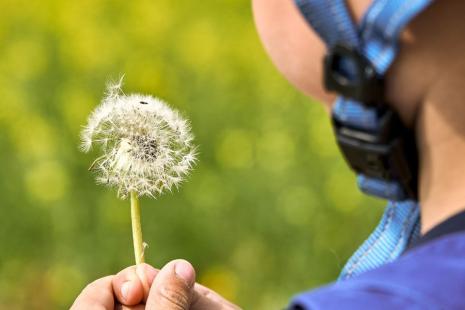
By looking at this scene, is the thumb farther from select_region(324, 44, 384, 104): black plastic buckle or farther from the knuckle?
select_region(324, 44, 384, 104): black plastic buckle

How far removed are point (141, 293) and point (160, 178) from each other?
146 mm

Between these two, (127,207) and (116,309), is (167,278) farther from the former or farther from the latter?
(127,207)

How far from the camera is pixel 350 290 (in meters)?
0.76

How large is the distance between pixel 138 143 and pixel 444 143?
0.44 metres

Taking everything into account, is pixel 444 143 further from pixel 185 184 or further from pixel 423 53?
pixel 185 184

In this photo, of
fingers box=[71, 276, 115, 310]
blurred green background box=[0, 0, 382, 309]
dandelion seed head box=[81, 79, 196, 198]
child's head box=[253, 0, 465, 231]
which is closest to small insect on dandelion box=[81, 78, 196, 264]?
dandelion seed head box=[81, 79, 196, 198]

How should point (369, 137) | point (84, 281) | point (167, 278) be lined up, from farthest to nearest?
point (84, 281) < point (167, 278) < point (369, 137)

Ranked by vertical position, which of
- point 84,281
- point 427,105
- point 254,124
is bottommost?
point 84,281

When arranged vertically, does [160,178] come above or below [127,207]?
above

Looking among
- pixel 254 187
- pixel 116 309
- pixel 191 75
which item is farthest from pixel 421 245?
pixel 191 75

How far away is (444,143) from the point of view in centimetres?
84

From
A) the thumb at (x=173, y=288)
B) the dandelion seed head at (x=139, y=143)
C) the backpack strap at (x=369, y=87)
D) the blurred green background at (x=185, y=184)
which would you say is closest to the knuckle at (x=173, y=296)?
the thumb at (x=173, y=288)

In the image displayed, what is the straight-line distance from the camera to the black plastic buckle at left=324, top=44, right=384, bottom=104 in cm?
83

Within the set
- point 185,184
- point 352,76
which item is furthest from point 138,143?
point 185,184
